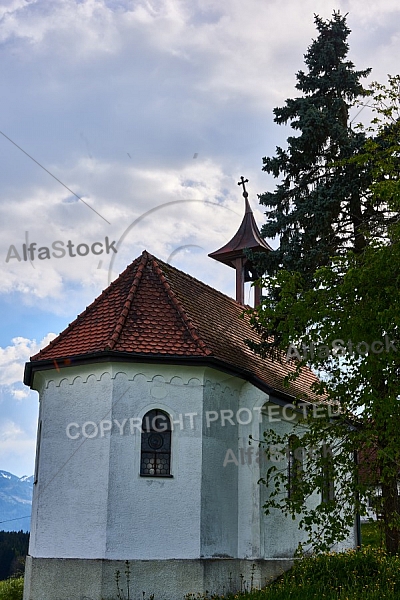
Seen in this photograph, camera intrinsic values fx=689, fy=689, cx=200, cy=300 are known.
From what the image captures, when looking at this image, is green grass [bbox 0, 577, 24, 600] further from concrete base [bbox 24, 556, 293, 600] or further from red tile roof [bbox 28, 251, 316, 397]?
red tile roof [bbox 28, 251, 316, 397]

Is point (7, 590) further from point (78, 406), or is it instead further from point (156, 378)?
point (156, 378)

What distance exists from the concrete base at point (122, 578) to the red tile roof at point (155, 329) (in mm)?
4066

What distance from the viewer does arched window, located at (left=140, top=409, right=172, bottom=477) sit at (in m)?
14.3

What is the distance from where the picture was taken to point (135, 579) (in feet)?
44.0

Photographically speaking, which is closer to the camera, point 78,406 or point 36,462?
point 78,406

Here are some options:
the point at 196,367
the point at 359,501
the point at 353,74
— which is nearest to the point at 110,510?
the point at 196,367

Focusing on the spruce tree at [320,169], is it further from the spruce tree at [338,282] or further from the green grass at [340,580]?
the green grass at [340,580]

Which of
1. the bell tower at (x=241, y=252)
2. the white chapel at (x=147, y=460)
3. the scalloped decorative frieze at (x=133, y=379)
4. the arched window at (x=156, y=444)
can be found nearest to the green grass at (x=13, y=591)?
the white chapel at (x=147, y=460)

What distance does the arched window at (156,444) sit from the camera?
14.3 m

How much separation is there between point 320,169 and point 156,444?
764 centimetres

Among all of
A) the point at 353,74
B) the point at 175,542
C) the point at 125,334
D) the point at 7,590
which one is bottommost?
the point at 7,590

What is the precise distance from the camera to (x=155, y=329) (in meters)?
15.2

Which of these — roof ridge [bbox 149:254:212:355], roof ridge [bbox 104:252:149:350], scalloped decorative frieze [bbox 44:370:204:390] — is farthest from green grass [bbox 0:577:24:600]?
roof ridge [bbox 149:254:212:355]

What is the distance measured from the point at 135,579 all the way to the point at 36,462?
4.05 metres
